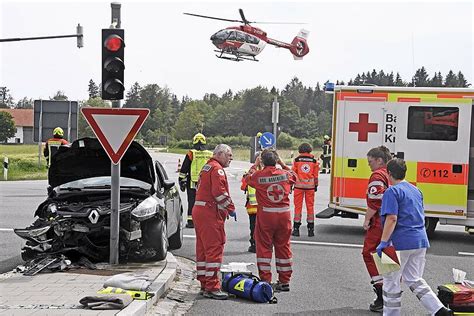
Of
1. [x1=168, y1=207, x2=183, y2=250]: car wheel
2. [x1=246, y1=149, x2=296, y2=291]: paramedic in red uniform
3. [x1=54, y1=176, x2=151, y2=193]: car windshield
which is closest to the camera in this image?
[x1=246, y1=149, x2=296, y2=291]: paramedic in red uniform

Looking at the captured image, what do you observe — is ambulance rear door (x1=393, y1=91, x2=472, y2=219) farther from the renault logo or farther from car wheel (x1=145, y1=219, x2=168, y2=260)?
the renault logo

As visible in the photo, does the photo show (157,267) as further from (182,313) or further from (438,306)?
(438,306)

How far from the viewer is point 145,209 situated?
10.2 m

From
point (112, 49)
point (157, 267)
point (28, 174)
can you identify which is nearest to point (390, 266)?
point (157, 267)

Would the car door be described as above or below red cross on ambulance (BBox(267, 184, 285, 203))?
below

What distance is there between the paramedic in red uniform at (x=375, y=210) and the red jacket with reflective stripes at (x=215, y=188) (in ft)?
5.45

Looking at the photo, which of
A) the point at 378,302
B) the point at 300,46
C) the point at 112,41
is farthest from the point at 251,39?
the point at 378,302

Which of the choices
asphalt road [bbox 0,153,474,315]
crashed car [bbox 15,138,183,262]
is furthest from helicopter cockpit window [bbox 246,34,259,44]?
crashed car [bbox 15,138,183,262]

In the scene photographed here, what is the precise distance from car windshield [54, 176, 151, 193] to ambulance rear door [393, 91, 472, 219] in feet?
20.1

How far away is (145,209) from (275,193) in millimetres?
2000

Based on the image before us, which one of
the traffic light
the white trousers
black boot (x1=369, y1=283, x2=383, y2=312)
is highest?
the traffic light

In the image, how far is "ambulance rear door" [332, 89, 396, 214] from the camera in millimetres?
14844

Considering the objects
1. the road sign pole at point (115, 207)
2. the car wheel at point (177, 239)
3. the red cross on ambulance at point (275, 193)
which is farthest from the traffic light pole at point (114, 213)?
the car wheel at point (177, 239)

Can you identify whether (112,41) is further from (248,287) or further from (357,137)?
(357,137)
